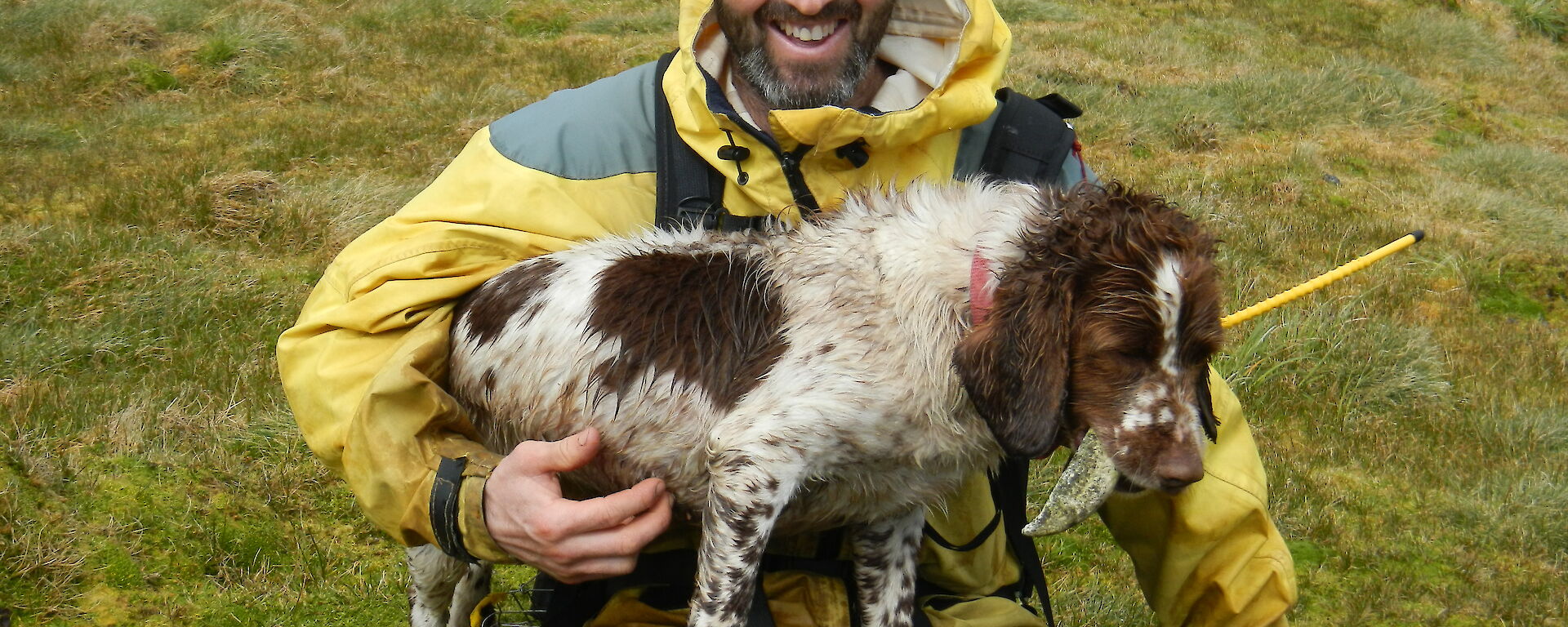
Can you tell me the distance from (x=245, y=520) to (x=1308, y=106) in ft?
36.3

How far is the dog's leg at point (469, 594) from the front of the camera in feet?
12.4

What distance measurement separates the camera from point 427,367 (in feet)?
10.1

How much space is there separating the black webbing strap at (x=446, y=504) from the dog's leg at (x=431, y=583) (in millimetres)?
703

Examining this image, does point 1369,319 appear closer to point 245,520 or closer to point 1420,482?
point 1420,482

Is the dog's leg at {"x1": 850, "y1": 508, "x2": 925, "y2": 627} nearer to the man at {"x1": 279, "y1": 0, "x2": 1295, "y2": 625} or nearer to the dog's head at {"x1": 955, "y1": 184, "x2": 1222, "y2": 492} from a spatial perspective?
the man at {"x1": 279, "y1": 0, "x2": 1295, "y2": 625}

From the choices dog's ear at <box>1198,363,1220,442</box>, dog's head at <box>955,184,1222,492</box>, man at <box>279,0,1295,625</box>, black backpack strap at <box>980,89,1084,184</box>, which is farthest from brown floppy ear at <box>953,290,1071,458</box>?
black backpack strap at <box>980,89,1084,184</box>

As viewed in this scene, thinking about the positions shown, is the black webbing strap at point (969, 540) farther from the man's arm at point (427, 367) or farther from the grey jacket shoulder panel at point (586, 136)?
the grey jacket shoulder panel at point (586, 136)

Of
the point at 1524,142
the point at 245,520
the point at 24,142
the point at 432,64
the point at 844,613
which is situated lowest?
the point at 1524,142

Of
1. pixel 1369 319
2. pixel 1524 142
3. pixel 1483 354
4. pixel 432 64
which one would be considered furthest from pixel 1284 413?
pixel 432 64

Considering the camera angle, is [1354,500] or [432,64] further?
[432,64]

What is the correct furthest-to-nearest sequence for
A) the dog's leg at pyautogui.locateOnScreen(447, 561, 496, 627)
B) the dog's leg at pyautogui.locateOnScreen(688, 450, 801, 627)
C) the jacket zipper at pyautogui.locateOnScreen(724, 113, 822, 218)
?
the dog's leg at pyautogui.locateOnScreen(447, 561, 496, 627) → the jacket zipper at pyautogui.locateOnScreen(724, 113, 822, 218) → the dog's leg at pyautogui.locateOnScreen(688, 450, 801, 627)

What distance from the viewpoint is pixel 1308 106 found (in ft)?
41.5

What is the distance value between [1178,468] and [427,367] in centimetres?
177

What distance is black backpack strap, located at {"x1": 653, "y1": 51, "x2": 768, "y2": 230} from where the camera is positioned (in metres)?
3.30
